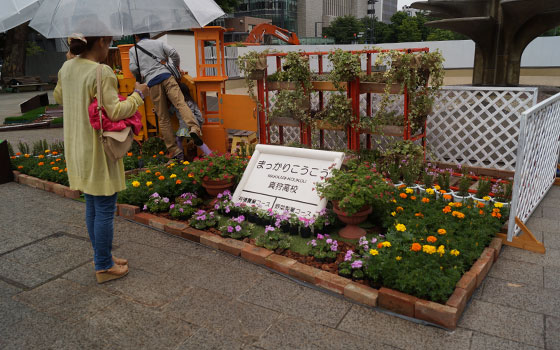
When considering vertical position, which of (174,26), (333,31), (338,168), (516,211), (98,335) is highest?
(333,31)

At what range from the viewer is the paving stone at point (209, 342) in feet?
8.84

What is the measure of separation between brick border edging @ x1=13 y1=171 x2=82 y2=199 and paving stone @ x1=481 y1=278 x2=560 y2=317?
4749 mm

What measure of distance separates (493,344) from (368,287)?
878 mm

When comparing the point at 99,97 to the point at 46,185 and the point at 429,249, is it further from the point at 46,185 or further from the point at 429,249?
the point at 46,185

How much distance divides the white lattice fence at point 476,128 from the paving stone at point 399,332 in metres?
3.38

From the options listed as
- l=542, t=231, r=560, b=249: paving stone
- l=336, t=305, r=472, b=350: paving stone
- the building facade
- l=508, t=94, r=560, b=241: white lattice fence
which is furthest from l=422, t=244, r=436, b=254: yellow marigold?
the building facade

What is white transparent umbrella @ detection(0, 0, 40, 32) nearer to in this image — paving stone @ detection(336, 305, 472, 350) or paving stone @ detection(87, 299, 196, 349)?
paving stone @ detection(87, 299, 196, 349)

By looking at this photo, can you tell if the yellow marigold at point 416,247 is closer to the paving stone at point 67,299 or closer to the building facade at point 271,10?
the paving stone at point 67,299

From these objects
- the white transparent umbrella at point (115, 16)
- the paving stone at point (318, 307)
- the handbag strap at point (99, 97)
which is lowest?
the paving stone at point (318, 307)

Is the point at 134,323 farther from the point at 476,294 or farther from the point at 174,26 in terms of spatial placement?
the point at 174,26

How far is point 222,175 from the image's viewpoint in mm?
4922

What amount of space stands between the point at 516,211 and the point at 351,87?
266cm

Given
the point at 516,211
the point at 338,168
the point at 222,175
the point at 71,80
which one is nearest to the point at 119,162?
the point at 71,80

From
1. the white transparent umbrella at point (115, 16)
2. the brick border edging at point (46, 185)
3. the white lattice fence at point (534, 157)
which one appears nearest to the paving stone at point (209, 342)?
the white lattice fence at point (534, 157)
